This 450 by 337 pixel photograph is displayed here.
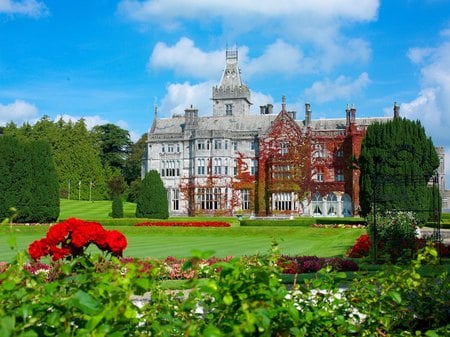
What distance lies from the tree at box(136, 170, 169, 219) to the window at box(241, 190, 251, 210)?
13189 mm

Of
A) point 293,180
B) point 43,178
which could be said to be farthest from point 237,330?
point 293,180

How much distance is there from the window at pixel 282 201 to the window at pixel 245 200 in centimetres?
262

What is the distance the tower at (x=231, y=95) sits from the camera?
60.1 m

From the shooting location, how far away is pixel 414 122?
32.4m

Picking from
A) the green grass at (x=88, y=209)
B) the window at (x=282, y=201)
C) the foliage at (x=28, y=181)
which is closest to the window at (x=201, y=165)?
the green grass at (x=88, y=209)

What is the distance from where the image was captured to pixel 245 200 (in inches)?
2041

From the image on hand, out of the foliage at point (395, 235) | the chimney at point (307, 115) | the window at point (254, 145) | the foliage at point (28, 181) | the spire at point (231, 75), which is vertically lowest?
the foliage at point (395, 235)

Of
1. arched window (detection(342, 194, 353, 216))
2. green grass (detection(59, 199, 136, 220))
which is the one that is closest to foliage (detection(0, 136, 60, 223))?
green grass (detection(59, 199, 136, 220))

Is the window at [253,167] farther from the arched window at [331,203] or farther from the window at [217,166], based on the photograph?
the arched window at [331,203]

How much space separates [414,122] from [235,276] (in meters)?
31.2

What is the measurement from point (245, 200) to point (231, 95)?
1345 centimetres

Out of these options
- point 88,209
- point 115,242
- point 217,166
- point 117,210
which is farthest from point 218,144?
point 115,242

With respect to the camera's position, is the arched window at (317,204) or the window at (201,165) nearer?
the arched window at (317,204)

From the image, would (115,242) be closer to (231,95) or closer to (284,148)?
(284,148)
